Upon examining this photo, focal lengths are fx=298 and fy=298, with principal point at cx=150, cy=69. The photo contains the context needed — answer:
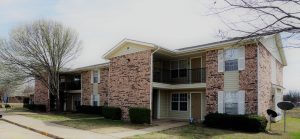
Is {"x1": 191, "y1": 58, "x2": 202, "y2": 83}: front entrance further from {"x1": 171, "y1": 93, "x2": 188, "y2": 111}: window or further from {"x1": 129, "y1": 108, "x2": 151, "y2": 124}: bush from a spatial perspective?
{"x1": 129, "y1": 108, "x2": 151, "y2": 124}: bush

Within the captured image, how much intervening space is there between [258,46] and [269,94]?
455 centimetres

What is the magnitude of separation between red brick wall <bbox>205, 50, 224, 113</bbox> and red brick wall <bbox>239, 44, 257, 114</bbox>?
1501 mm

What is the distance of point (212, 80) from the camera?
19.4m

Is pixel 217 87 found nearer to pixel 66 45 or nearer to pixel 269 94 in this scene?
pixel 269 94

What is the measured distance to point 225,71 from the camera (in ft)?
61.6

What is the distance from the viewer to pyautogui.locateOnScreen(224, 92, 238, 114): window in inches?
717

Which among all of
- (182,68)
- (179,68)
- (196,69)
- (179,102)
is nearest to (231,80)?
(196,69)

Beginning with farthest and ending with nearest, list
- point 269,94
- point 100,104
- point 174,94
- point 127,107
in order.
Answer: point 100,104 → point 174,94 → point 127,107 → point 269,94

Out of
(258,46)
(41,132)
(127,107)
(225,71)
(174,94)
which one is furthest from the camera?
(174,94)

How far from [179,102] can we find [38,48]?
51.8 ft

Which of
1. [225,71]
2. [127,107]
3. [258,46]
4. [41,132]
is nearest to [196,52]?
[225,71]

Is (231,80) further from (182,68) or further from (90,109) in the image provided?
(90,109)

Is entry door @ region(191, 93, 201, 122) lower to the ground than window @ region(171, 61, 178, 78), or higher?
lower

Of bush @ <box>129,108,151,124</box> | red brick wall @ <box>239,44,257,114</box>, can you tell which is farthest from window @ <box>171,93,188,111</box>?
red brick wall @ <box>239,44,257,114</box>
